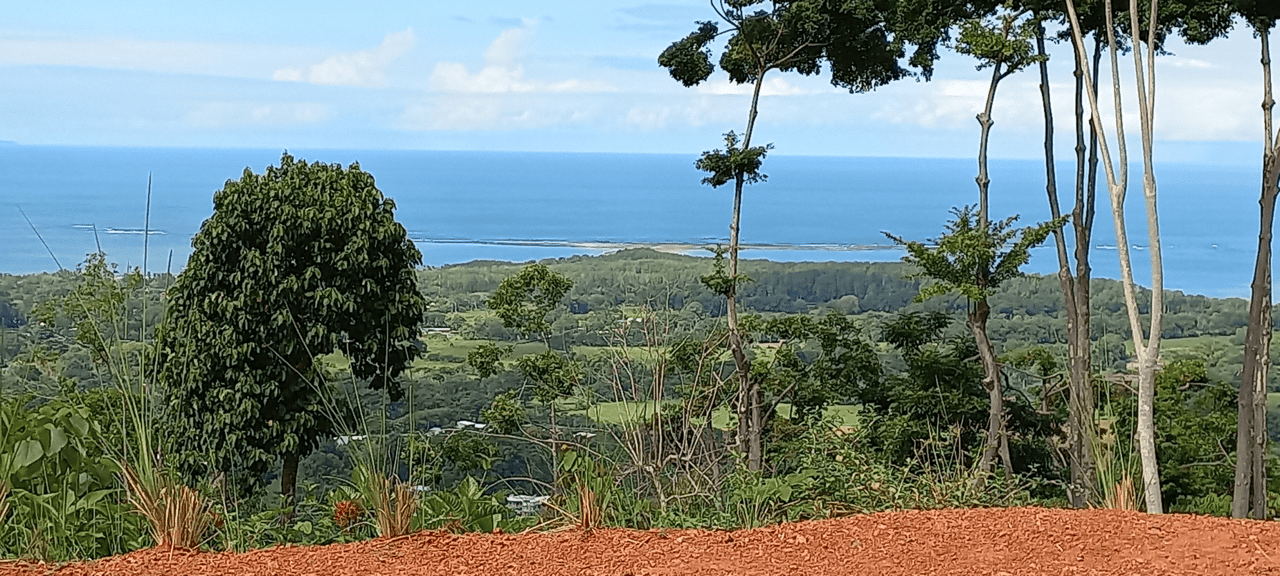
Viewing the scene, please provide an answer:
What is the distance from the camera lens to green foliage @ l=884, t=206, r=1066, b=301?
827 cm

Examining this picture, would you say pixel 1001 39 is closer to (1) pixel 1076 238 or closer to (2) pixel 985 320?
(1) pixel 1076 238

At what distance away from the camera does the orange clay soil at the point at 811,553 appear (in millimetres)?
2262

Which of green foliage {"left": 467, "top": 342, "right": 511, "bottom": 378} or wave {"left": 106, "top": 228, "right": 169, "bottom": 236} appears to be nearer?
wave {"left": 106, "top": 228, "right": 169, "bottom": 236}

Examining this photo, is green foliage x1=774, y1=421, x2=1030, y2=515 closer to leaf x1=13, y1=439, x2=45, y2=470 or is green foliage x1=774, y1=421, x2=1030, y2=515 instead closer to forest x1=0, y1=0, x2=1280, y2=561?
forest x1=0, y1=0, x2=1280, y2=561

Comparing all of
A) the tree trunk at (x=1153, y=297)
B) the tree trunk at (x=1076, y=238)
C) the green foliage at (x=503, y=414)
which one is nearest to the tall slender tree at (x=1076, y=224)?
the tree trunk at (x=1076, y=238)

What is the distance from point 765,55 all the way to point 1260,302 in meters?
5.44

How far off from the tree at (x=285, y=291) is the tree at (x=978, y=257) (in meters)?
5.47

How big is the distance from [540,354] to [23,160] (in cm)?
758

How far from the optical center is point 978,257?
833cm

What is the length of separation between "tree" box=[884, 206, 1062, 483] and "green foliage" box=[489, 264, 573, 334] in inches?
135

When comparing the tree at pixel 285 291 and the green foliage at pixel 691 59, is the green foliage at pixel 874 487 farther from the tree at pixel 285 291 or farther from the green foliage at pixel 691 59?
the tree at pixel 285 291

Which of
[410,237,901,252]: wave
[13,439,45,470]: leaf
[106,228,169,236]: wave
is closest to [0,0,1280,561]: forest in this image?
[13,439,45,470]: leaf

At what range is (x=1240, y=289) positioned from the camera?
287 inches

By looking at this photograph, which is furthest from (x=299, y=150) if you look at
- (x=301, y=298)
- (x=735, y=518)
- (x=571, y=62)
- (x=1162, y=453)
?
(x=735, y=518)
